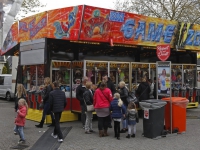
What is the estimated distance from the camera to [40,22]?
11.4 m

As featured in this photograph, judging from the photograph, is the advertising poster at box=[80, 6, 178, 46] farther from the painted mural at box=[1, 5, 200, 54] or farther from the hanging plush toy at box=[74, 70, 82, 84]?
the hanging plush toy at box=[74, 70, 82, 84]

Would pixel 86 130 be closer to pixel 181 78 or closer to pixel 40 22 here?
pixel 40 22

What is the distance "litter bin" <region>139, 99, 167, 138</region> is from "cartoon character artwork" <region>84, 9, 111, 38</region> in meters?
3.75

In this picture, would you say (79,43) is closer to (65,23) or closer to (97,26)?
(97,26)

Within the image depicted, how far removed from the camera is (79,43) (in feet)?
41.6

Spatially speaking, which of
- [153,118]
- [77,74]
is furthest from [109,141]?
[77,74]

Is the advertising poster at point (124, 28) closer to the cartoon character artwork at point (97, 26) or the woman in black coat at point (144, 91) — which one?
the cartoon character artwork at point (97, 26)

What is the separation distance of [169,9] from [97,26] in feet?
82.1

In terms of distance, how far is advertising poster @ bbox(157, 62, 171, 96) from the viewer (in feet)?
30.2

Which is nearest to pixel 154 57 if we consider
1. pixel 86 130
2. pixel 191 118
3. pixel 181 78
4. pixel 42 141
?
pixel 181 78

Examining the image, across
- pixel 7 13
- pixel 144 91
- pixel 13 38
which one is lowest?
pixel 144 91

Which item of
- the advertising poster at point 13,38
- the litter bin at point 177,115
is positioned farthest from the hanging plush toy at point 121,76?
the advertising poster at point 13,38

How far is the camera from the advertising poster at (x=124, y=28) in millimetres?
10867

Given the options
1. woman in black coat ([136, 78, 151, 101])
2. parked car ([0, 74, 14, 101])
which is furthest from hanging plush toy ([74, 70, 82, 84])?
parked car ([0, 74, 14, 101])
